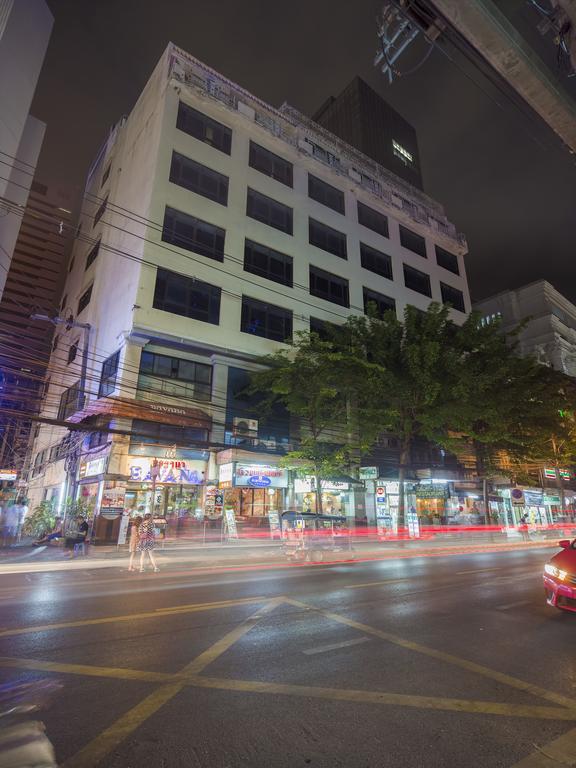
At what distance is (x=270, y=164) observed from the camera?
33.0 metres

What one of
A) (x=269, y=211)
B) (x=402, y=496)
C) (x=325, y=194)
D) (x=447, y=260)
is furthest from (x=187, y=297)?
(x=447, y=260)

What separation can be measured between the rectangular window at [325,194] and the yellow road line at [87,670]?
3629 cm

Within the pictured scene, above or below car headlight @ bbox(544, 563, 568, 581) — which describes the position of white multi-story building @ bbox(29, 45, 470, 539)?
above

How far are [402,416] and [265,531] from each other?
416 inches

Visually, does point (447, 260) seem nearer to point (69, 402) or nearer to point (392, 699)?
point (69, 402)

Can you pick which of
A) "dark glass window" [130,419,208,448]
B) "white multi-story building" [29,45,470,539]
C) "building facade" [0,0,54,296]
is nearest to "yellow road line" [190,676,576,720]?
"white multi-story building" [29,45,470,539]

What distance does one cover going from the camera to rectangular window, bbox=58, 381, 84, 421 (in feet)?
102

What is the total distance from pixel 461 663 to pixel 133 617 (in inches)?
213

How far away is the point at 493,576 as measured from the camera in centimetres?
1191

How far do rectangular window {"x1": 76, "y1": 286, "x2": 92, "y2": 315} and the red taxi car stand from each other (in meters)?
35.7

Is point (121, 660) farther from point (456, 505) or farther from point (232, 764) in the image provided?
point (456, 505)

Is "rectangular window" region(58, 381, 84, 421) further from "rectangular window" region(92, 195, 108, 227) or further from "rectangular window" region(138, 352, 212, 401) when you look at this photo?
"rectangular window" region(92, 195, 108, 227)

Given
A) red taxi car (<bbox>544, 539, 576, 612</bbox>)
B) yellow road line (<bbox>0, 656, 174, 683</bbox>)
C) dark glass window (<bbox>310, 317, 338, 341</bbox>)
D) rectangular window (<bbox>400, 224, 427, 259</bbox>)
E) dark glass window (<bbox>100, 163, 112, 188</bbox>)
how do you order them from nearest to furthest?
yellow road line (<bbox>0, 656, 174, 683</bbox>) → red taxi car (<bbox>544, 539, 576, 612</bbox>) → dark glass window (<bbox>310, 317, 338, 341</bbox>) → dark glass window (<bbox>100, 163, 112, 188</bbox>) → rectangular window (<bbox>400, 224, 427, 259</bbox>)

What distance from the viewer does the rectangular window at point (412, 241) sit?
41.5m
